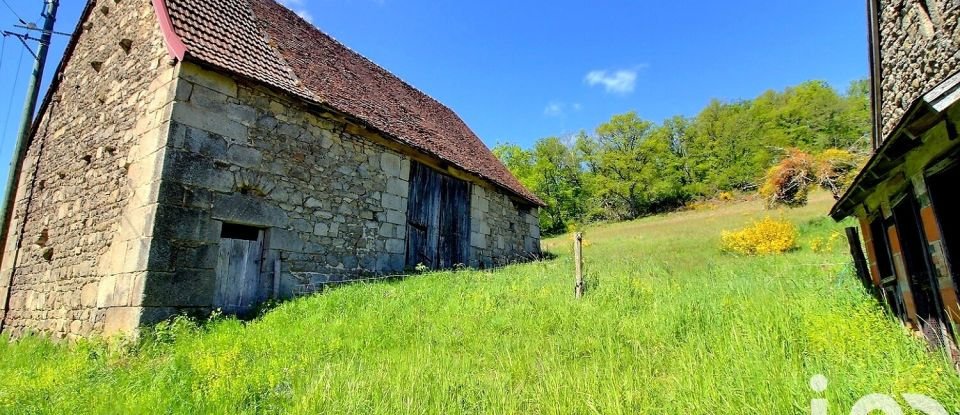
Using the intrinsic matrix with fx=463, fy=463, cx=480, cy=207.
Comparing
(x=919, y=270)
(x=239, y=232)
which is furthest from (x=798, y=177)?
(x=239, y=232)

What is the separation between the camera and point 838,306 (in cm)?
502

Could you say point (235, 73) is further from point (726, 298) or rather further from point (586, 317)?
point (726, 298)

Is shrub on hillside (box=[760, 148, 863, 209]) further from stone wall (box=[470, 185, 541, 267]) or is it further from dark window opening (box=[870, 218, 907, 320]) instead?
dark window opening (box=[870, 218, 907, 320])

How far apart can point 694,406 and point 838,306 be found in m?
3.26

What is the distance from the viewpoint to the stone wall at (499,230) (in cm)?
1265

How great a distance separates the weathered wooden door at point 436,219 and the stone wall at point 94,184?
495 cm

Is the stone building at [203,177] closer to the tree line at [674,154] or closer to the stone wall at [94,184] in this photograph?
the stone wall at [94,184]

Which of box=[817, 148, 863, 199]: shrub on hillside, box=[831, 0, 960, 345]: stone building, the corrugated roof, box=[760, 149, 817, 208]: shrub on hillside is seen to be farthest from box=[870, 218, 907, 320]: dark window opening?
box=[760, 149, 817, 208]: shrub on hillside

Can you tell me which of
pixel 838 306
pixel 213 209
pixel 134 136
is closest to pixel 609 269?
pixel 838 306

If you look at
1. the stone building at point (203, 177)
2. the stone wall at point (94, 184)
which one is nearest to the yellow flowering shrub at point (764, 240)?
the stone building at point (203, 177)

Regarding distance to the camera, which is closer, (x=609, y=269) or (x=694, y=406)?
(x=694, y=406)

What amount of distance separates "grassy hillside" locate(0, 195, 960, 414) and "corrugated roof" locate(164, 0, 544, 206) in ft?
13.2

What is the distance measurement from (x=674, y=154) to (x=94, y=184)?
42.5 meters

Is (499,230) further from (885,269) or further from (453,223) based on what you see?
(885,269)
